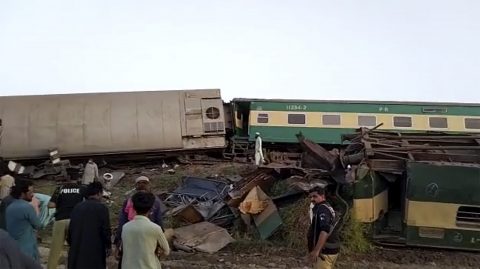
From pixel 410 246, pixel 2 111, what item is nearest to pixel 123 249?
pixel 410 246

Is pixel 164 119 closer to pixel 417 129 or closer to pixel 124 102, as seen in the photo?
pixel 124 102

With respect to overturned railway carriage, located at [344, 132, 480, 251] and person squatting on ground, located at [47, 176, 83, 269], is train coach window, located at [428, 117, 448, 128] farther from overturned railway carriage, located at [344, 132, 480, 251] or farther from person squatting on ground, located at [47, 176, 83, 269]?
person squatting on ground, located at [47, 176, 83, 269]

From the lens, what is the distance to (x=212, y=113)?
849 inches

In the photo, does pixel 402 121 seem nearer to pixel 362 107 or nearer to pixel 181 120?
pixel 362 107

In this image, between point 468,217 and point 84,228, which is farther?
point 468,217

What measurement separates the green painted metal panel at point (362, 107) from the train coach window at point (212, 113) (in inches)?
58.4

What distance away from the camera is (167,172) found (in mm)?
19109

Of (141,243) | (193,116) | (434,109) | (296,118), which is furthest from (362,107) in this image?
(141,243)

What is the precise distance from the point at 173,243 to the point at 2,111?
13.6 m

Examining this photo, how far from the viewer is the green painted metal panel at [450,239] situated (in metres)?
8.89

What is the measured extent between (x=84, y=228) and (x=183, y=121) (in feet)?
50.8

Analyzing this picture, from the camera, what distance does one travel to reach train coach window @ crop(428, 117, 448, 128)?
21.8 meters

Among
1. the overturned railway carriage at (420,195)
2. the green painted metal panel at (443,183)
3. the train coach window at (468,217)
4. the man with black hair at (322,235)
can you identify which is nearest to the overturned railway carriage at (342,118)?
the overturned railway carriage at (420,195)

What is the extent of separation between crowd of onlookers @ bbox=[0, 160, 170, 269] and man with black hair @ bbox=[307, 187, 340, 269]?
5.42 ft
